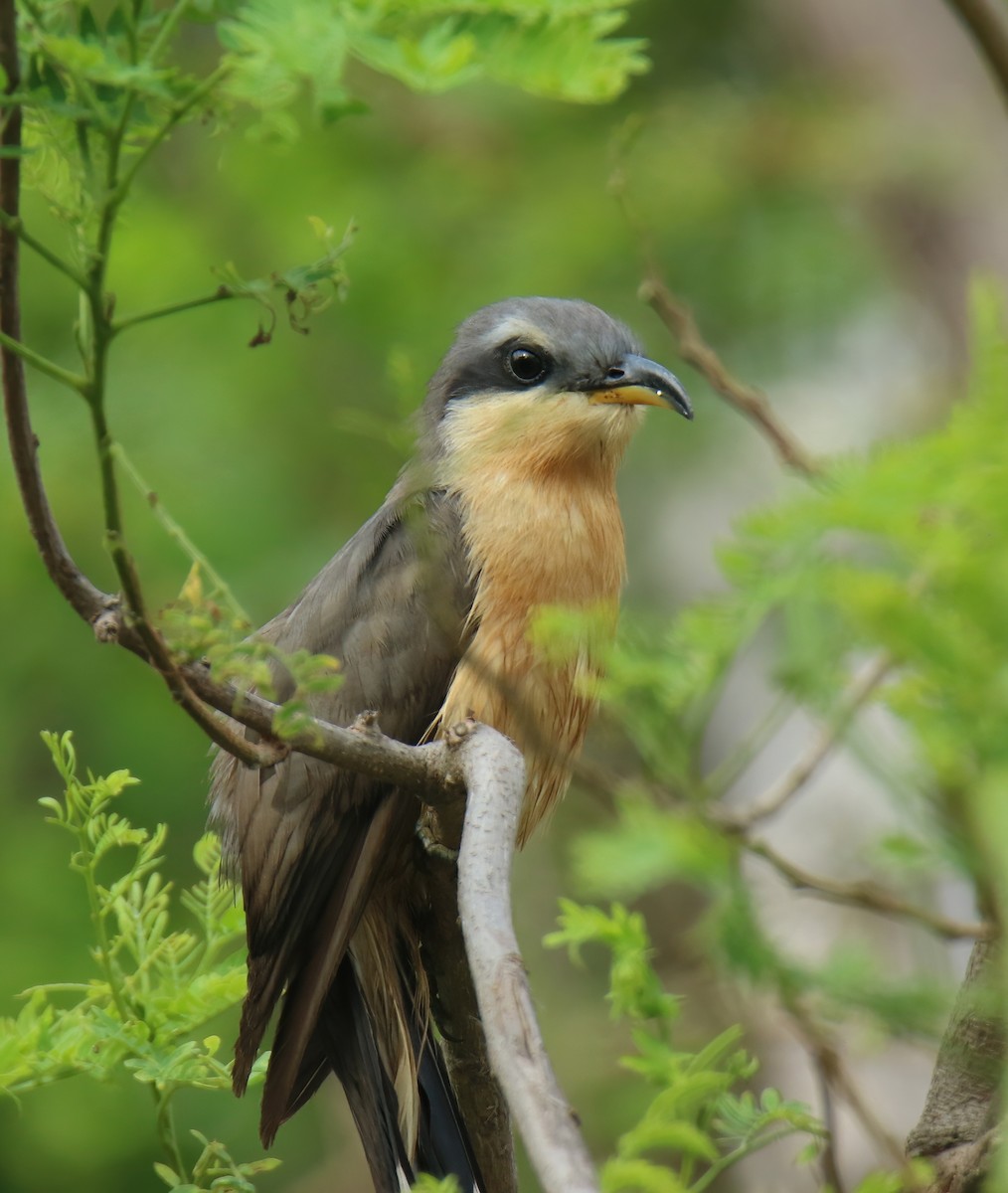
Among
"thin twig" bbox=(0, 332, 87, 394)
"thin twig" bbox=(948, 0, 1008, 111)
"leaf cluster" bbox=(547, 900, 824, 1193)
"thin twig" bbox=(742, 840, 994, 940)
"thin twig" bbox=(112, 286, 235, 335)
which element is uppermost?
"thin twig" bbox=(948, 0, 1008, 111)

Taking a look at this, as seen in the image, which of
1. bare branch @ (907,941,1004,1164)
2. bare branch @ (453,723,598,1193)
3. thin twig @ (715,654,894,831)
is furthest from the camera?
thin twig @ (715,654,894,831)

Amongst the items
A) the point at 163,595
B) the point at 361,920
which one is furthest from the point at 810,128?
the point at 361,920

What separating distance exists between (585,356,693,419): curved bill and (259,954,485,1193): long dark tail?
1.92m

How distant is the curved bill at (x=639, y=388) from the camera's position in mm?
5035

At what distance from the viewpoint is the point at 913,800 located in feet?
6.09

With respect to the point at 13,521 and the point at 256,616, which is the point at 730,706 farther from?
the point at 13,521

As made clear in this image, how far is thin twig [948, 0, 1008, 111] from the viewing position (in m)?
3.96

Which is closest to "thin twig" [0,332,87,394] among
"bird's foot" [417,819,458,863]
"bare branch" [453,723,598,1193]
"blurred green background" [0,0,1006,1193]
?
"bare branch" [453,723,598,1193]

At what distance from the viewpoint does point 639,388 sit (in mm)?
5066

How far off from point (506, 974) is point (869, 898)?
0.75m

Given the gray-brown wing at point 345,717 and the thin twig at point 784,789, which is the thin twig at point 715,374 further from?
the gray-brown wing at point 345,717

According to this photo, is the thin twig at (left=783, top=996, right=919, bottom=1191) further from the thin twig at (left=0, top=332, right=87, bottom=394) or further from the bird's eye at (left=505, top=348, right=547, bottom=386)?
the bird's eye at (left=505, top=348, right=547, bottom=386)

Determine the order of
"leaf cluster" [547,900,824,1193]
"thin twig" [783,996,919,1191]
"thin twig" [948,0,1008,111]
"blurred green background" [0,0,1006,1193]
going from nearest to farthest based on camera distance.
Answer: "thin twig" [783,996,919,1191] < "leaf cluster" [547,900,824,1193] < "thin twig" [948,0,1008,111] < "blurred green background" [0,0,1006,1193]

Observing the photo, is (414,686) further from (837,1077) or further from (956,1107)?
(837,1077)
